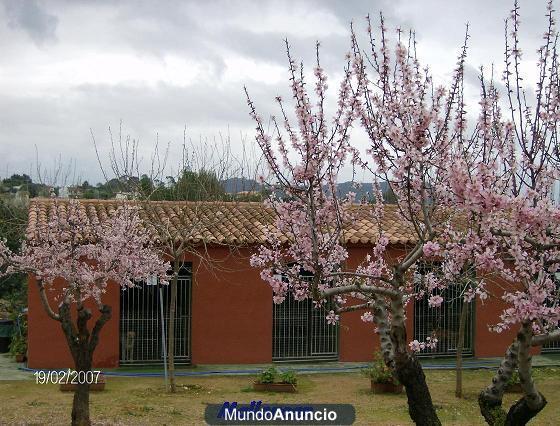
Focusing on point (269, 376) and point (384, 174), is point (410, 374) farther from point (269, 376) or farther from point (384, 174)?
point (269, 376)

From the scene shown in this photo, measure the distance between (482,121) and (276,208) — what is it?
222 centimetres

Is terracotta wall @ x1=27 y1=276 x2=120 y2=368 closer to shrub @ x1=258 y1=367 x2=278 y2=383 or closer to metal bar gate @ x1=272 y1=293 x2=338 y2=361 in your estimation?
metal bar gate @ x1=272 y1=293 x2=338 y2=361

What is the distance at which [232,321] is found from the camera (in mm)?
Answer: 15617

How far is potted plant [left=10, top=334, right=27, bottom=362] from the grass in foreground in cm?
201

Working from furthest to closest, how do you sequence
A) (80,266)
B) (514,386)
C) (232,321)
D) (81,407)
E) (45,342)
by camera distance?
(232,321) < (45,342) < (514,386) < (80,266) < (81,407)

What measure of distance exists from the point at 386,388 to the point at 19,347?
791cm

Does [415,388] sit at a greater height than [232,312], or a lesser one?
greater

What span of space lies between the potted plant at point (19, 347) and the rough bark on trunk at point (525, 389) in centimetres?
1168

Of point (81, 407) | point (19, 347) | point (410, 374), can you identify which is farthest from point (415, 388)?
point (19, 347)

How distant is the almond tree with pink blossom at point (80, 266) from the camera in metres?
9.52

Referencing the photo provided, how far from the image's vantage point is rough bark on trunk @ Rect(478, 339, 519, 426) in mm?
6582

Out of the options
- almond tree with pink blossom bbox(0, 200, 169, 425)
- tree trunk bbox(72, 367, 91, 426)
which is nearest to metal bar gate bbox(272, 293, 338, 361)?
almond tree with pink blossom bbox(0, 200, 169, 425)

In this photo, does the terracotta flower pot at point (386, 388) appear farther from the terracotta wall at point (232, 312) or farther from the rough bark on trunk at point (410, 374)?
the rough bark on trunk at point (410, 374)
